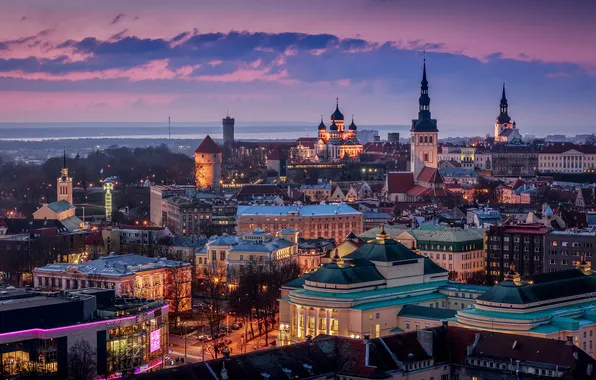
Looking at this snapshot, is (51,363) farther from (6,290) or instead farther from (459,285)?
(459,285)

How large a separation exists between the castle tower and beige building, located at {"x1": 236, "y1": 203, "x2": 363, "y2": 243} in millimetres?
45741

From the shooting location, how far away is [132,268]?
74688 millimetres

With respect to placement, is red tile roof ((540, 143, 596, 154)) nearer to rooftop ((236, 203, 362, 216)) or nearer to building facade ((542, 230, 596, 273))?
rooftop ((236, 203, 362, 216))

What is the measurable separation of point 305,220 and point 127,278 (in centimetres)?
3216

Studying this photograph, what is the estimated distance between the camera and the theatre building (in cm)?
5428

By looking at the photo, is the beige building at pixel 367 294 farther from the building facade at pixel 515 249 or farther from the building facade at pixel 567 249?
the building facade at pixel 515 249

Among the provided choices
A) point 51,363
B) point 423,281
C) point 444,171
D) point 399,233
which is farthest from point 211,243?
point 444,171

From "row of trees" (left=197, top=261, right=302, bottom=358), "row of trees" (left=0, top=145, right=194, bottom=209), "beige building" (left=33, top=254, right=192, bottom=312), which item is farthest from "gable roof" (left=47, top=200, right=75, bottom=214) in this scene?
"row of trees" (left=0, top=145, right=194, bottom=209)

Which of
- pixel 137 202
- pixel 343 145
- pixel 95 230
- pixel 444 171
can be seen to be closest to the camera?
pixel 95 230

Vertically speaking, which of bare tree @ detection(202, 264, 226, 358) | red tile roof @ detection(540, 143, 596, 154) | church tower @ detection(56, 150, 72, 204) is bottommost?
bare tree @ detection(202, 264, 226, 358)

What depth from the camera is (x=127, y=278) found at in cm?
7262

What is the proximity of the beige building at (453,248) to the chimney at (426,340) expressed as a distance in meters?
36.6

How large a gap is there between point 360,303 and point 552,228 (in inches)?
1099

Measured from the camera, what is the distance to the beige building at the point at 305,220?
102125 mm
